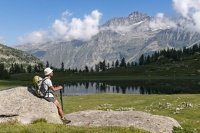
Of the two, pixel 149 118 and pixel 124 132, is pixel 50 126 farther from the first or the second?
pixel 149 118

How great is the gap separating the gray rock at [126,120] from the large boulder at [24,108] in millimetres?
2051

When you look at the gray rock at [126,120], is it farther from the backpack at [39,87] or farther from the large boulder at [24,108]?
the backpack at [39,87]

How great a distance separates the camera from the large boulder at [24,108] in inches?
985

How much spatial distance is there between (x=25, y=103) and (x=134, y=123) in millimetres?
8861

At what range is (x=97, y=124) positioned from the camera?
25.1m

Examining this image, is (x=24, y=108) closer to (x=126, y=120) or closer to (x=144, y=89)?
(x=126, y=120)

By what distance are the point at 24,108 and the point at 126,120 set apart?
811cm

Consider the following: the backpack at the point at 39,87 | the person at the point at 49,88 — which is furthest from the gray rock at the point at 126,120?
the backpack at the point at 39,87

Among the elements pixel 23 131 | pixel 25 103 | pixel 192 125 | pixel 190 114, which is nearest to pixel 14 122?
pixel 25 103

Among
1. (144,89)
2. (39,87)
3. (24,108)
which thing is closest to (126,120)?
(39,87)

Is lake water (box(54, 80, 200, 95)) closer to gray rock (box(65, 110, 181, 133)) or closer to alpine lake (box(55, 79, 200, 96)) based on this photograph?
alpine lake (box(55, 79, 200, 96))

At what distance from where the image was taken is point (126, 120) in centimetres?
2545

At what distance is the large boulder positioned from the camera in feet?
82.1

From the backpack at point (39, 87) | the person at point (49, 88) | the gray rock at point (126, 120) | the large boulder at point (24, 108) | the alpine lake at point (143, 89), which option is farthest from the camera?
the alpine lake at point (143, 89)
